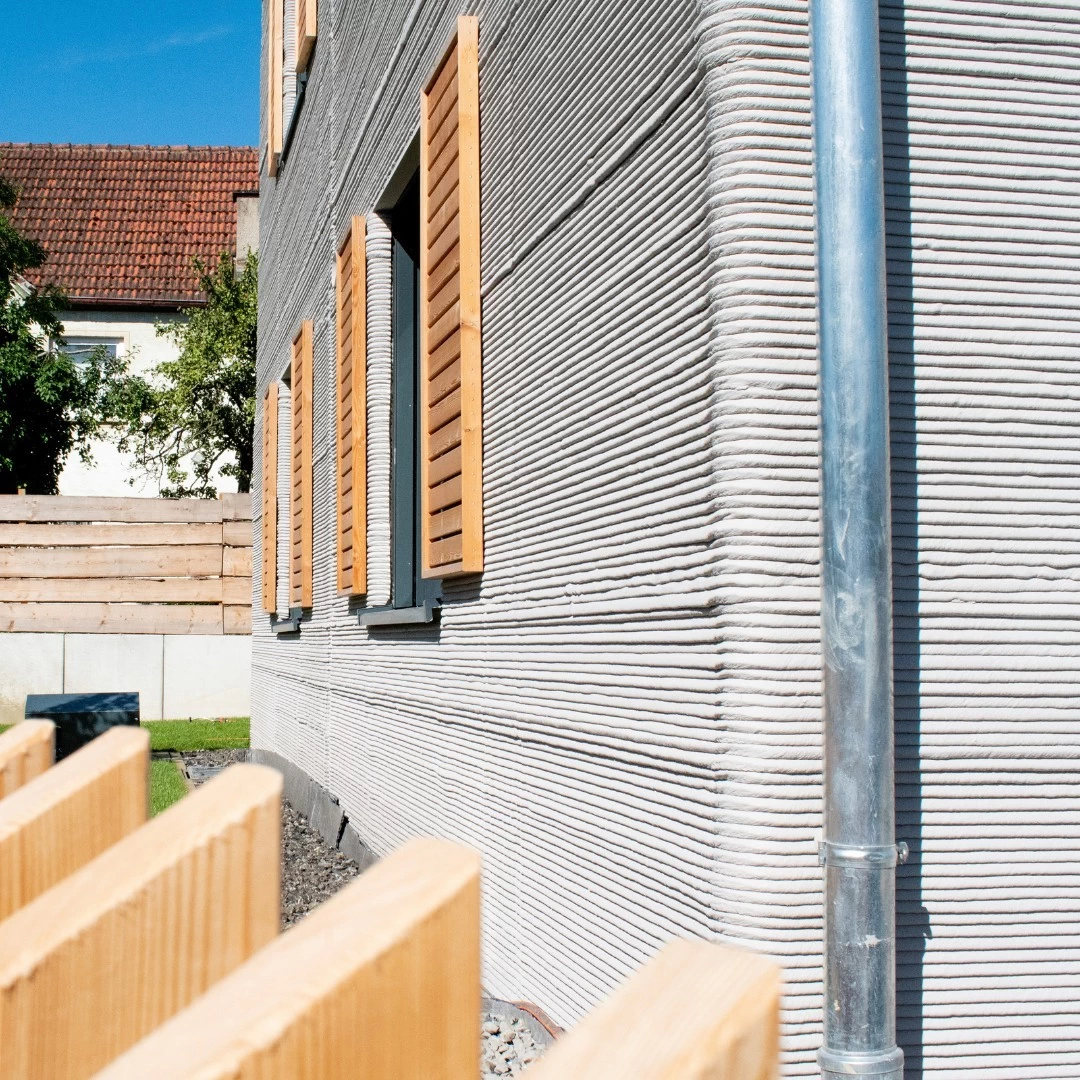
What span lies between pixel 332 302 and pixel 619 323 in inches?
213

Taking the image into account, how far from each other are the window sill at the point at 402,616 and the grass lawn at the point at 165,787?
2.33m

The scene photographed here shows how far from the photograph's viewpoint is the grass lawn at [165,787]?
8691 millimetres

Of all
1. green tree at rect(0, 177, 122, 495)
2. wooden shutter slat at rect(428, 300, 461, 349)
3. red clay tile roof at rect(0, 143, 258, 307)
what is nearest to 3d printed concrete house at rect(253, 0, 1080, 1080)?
wooden shutter slat at rect(428, 300, 461, 349)

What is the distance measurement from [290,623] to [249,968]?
32.6 feet

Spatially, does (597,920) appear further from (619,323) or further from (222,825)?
(222,825)

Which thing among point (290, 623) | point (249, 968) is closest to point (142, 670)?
point (290, 623)

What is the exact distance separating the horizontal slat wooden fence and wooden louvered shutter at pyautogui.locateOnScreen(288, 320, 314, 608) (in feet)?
19.9

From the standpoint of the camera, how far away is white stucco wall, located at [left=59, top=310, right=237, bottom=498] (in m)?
28.0

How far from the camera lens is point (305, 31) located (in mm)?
9422

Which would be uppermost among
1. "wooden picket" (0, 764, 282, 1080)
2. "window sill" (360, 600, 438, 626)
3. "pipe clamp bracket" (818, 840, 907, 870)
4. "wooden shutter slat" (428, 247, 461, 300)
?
"wooden shutter slat" (428, 247, 461, 300)

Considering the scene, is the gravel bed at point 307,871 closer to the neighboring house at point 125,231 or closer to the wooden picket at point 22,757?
the wooden picket at point 22,757

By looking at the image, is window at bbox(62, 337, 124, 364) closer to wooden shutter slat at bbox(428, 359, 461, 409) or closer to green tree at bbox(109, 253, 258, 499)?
green tree at bbox(109, 253, 258, 499)

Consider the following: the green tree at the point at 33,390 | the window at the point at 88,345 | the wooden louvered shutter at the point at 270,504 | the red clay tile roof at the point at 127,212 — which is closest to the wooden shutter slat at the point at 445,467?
the wooden louvered shutter at the point at 270,504

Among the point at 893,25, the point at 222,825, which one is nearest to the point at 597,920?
the point at 893,25
